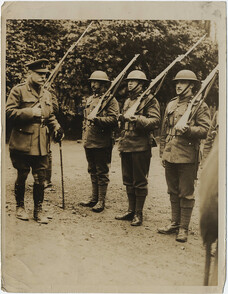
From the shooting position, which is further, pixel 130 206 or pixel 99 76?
pixel 130 206

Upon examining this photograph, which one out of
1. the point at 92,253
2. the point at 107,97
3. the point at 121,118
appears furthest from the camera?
the point at 107,97

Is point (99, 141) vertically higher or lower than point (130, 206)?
higher

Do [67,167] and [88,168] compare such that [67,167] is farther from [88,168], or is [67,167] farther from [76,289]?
[76,289]

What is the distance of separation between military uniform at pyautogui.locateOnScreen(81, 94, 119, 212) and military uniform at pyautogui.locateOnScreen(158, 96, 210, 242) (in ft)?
2.12

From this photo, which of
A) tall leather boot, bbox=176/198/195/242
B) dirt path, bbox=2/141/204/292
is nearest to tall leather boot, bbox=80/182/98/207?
dirt path, bbox=2/141/204/292

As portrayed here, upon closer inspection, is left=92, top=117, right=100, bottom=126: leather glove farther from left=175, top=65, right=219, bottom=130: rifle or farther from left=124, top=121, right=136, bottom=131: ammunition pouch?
left=175, top=65, right=219, bottom=130: rifle

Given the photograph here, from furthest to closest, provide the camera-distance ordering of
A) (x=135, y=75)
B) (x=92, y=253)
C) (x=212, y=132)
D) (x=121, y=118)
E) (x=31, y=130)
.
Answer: (x=121, y=118)
(x=135, y=75)
(x=31, y=130)
(x=212, y=132)
(x=92, y=253)

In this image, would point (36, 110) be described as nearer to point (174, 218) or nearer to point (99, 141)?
point (99, 141)

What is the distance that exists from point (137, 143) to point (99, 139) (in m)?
0.45

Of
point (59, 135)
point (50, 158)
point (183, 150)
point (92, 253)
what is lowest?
point (92, 253)

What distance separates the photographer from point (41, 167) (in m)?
4.53

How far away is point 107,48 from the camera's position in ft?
15.1

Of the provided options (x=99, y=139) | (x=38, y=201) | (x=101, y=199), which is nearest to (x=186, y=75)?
(x=99, y=139)

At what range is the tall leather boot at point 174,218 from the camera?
14.8 feet
